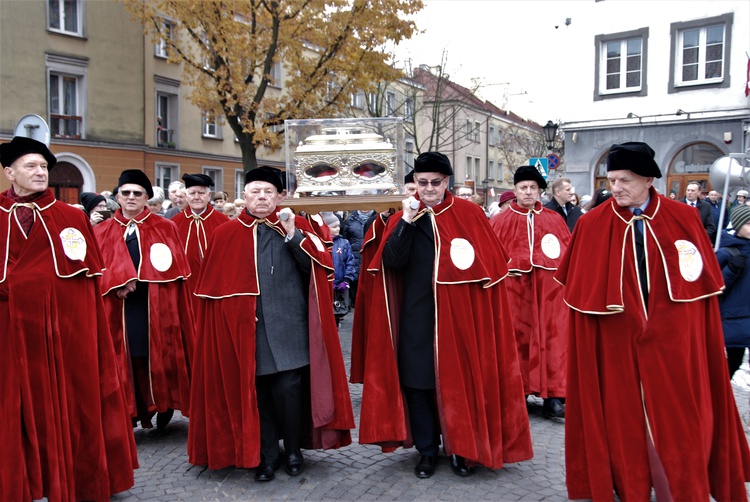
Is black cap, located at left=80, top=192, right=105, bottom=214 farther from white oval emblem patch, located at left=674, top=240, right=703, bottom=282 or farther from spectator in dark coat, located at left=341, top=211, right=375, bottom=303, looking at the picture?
white oval emblem patch, located at left=674, top=240, right=703, bottom=282

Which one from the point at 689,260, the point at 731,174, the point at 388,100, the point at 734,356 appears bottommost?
the point at 734,356

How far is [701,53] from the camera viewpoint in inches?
Answer: 875

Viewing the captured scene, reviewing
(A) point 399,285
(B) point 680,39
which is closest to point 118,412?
(A) point 399,285

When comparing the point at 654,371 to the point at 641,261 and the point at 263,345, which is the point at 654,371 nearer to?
the point at 641,261

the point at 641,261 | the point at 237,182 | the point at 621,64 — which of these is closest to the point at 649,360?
the point at 641,261

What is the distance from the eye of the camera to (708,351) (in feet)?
14.3

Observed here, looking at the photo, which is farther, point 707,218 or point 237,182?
point 237,182

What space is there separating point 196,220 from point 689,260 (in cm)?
508

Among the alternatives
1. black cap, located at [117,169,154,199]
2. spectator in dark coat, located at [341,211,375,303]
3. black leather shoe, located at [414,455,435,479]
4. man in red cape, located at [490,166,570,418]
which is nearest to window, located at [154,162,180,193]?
spectator in dark coat, located at [341,211,375,303]

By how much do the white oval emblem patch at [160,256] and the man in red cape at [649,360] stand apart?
351 centimetres

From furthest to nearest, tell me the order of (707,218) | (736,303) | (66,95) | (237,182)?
(237,182) < (66,95) < (707,218) < (736,303)

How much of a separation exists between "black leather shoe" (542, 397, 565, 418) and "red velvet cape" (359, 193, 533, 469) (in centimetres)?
164

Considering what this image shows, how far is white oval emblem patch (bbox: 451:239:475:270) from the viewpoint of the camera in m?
5.17

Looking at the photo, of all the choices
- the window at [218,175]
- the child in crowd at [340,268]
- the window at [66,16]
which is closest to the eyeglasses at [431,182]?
the child in crowd at [340,268]
